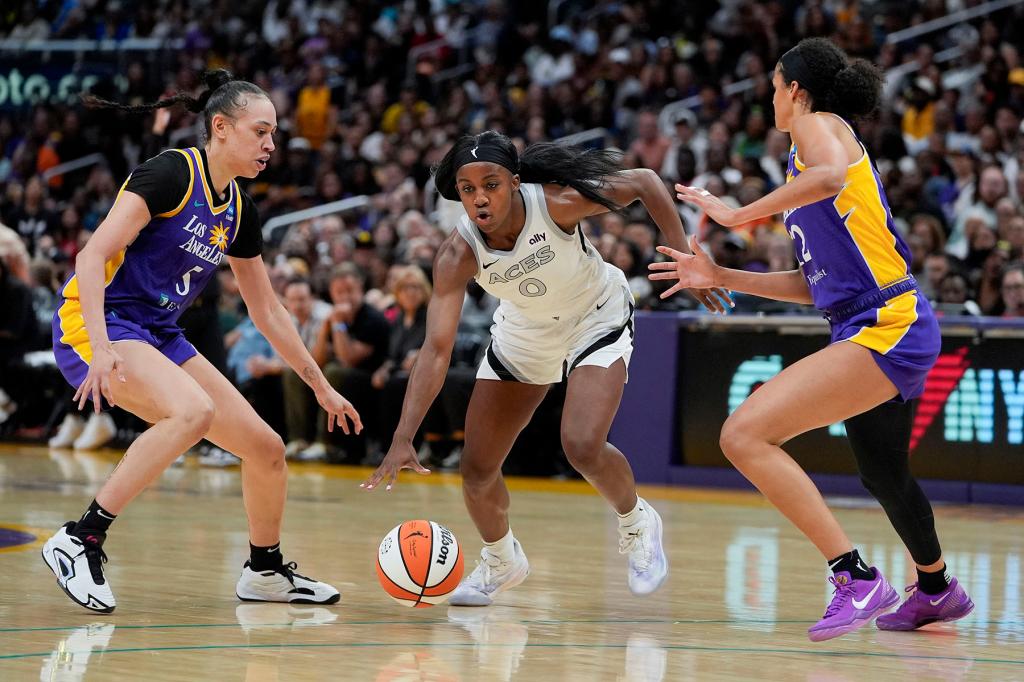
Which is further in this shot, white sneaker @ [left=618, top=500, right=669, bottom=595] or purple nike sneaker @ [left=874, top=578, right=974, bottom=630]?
white sneaker @ [left=618, top=500, right=669, bottom=595]

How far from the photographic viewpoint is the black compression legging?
552 cm

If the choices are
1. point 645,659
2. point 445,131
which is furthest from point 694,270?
point 445,131

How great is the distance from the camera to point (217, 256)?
588 cm

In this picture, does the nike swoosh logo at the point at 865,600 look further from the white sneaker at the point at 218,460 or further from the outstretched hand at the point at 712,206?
the white sneaker at the point at 218,460

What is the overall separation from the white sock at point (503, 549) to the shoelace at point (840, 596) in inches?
57.8

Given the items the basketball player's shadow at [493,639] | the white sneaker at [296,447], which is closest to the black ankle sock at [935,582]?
the basketball player's shadow at [493,639]

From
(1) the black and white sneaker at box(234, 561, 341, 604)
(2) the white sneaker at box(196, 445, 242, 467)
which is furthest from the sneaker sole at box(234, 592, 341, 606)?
(2) the white sneaker at box(196, 445, 242, 467)

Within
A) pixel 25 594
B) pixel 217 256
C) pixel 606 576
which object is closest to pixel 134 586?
pixel 25 594

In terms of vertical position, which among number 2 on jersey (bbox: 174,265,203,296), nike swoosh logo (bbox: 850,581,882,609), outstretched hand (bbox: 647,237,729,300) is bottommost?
nike swoosh logo (bbox: 850,581,882,609)

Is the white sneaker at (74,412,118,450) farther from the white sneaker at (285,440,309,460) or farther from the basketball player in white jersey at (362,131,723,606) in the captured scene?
the basketball player in white jersey at (362,131,723,606)

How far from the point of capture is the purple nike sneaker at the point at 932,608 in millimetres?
5617

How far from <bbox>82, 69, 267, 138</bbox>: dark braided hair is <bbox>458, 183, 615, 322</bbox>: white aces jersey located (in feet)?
3.21

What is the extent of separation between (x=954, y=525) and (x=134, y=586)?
527cm

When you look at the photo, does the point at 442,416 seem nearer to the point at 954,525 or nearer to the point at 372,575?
the point at 954,525
